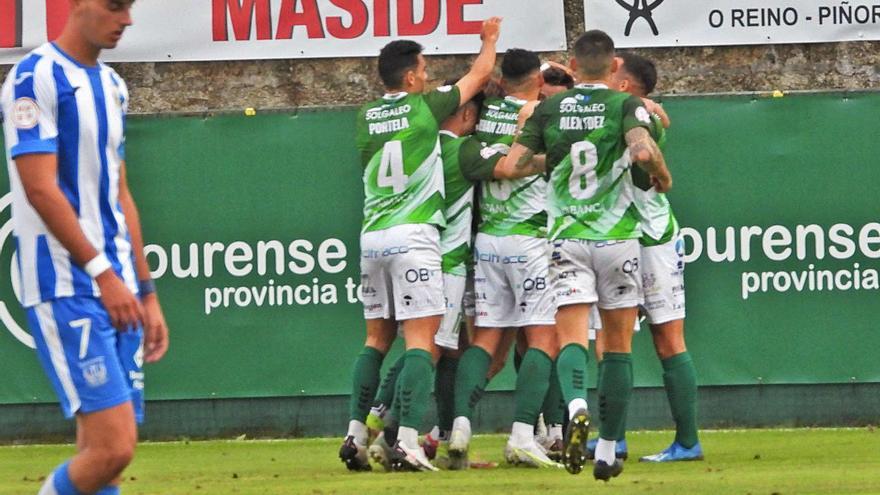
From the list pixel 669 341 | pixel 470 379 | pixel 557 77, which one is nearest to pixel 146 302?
pixel 470 379

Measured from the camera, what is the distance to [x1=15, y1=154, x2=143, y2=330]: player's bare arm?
5.39 meters

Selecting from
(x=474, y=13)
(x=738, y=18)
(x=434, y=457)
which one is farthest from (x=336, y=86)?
(x=434, y=457)

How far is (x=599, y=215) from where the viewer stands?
8664mm

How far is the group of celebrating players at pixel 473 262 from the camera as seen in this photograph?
9.75 m

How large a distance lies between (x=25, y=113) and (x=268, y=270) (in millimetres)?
6803

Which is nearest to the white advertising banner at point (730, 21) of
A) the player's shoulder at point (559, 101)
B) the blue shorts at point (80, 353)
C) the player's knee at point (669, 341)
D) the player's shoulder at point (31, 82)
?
the player's knee at point (669, 341)

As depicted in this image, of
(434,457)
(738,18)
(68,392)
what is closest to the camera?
(68,392)

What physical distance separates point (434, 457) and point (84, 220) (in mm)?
5228

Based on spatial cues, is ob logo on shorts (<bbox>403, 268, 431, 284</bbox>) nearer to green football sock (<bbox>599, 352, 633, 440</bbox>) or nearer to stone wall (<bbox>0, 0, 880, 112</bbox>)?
green football sock (<bbox>599, 352, 633, 440</bbox>)

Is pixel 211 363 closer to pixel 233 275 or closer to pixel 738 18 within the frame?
pixel 233 275

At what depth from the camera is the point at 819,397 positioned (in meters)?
12.2

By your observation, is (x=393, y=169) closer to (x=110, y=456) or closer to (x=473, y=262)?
(x=473, y=262)

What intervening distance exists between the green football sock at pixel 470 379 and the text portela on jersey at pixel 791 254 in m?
2.43

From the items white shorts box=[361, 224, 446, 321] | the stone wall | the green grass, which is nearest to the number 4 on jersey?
white shorts box=[361, 224, 446, 321]
